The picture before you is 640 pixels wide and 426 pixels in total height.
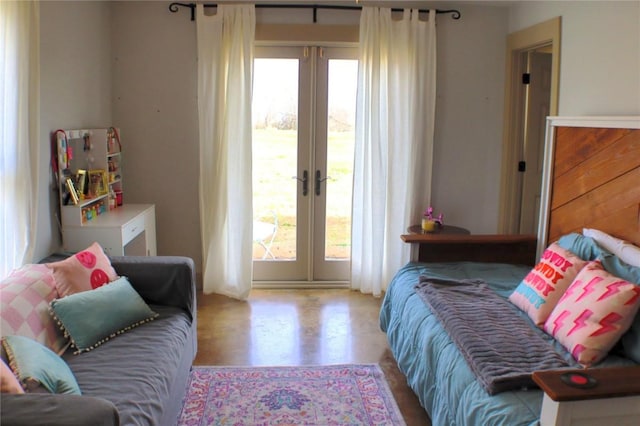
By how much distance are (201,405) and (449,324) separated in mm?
1336

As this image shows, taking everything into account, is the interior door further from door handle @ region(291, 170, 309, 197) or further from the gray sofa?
the gray sofa

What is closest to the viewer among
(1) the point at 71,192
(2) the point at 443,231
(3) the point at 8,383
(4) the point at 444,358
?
(3) the point at 8,383

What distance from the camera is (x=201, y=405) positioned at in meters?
2.74

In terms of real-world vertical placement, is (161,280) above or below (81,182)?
below

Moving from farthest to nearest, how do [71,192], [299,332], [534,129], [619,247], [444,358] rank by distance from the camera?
[534,129]
[299,332]
[71,192]
[619,247]
[444,358]

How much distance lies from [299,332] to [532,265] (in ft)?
5.31

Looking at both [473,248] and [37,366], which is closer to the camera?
[37,366]

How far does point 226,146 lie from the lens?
4184 millimetres

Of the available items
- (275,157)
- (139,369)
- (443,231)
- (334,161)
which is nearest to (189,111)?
(275,157)

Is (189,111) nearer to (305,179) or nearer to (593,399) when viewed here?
(305,179)

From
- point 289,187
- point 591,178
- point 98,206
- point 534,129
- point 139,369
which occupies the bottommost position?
point 139,369

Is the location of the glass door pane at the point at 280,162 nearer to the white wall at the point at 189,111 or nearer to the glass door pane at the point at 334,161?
the glass door pane at the point at 334,161

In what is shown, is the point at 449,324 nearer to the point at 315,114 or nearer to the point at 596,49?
the point at 596,49

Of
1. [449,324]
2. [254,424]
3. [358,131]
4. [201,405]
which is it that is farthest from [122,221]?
[449,324]
